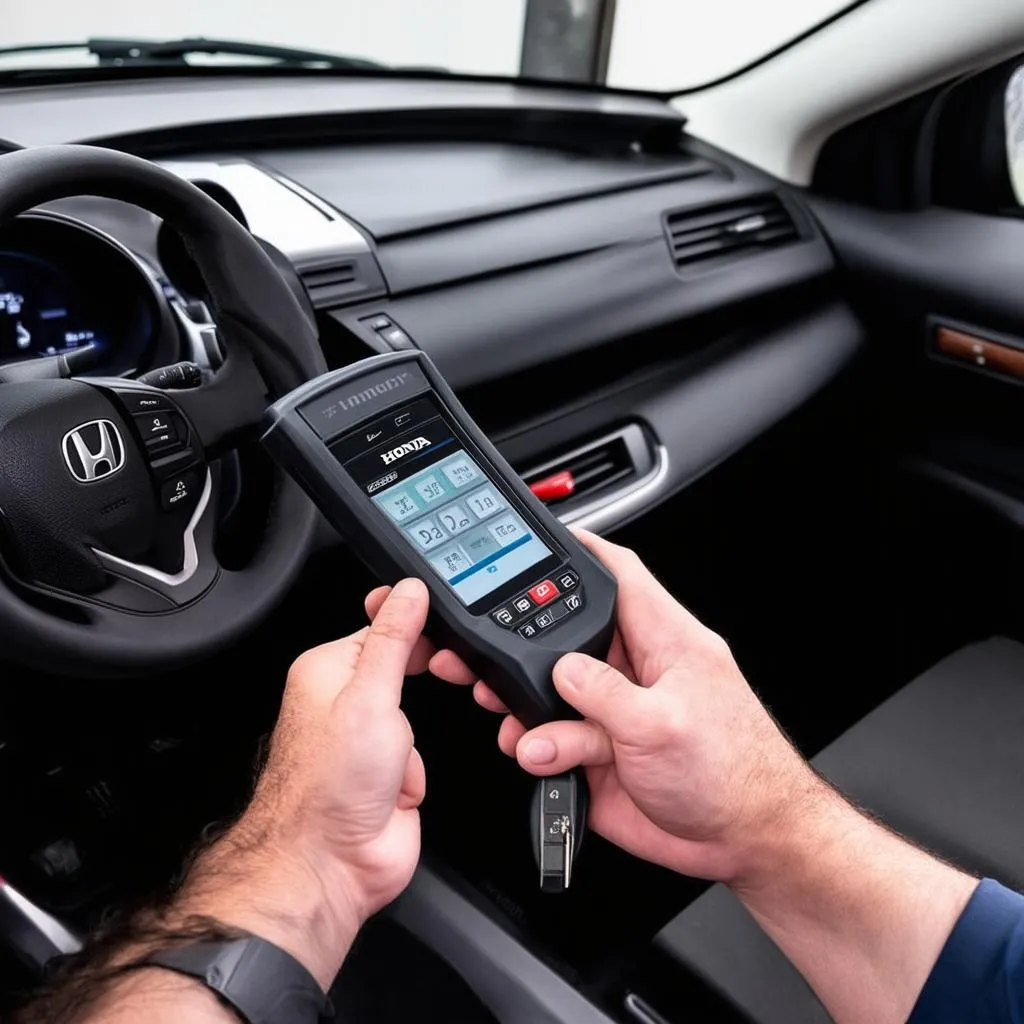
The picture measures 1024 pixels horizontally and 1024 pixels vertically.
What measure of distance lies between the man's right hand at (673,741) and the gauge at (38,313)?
1.54 feet

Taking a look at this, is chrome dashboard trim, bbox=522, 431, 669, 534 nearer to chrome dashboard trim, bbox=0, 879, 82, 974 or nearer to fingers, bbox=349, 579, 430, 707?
fingers, bbox=349, 579, 430, 707

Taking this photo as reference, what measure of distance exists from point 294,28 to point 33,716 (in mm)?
2453

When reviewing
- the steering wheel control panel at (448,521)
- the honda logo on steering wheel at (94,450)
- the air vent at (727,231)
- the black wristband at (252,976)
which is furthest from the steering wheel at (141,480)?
the air vent at (727,231)

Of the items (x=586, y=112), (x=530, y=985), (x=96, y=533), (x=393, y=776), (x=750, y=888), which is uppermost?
(x=586, y=112)

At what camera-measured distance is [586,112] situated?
1.72 metres

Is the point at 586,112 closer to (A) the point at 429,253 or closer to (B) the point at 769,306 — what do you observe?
(B) the point at 769,306

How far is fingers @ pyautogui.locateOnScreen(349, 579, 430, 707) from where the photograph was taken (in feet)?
2.50

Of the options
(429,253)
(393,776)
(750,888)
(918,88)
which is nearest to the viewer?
(393,776)

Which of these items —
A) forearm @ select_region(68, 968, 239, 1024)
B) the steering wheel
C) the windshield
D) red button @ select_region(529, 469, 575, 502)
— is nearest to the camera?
forearm @ select_region(68, 968, 239, 1024)

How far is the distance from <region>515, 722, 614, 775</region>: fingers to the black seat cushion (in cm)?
29

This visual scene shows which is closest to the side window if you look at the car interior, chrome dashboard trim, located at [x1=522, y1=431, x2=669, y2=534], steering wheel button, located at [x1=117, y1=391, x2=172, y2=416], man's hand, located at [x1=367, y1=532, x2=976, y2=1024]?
the car interior

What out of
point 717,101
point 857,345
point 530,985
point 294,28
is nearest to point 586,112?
point 717,101

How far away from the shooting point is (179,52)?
1.49 m

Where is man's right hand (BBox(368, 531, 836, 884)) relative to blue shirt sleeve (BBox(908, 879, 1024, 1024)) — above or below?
above
